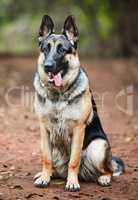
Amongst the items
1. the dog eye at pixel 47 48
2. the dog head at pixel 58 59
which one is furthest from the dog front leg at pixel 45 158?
the dog eye at pixel 47 48

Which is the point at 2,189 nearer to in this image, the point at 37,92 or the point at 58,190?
the point at 58,190

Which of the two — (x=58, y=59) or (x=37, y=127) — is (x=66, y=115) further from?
(x=37, y=127)

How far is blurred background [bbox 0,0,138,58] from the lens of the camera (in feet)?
71.7

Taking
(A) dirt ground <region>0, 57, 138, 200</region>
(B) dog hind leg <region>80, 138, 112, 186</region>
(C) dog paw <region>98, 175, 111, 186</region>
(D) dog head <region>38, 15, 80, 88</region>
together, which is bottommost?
(A) dirt ground <region>0, 57, 138, 200</region>

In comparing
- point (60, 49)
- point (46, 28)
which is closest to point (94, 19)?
point (46, 28)

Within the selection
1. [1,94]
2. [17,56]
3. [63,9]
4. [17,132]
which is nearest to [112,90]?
[1,94]

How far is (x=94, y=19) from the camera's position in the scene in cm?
2278

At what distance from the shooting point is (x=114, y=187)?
743 cm

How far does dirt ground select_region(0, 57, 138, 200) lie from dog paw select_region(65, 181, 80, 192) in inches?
2.6

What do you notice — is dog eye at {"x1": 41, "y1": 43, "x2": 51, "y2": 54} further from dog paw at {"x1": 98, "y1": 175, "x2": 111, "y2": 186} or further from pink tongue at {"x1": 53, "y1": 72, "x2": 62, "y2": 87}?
dog paw at {"x1": 98, "y1": 175, "x2": 111, "y2": 186}

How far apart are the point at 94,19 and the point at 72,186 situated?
52.8 feet

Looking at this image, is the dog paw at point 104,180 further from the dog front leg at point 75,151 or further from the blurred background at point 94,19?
the blurred background at point 94,19

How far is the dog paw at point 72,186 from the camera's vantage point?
7188 millimetres

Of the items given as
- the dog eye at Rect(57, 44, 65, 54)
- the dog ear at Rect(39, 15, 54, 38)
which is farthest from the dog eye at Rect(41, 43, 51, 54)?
the dog ear at Rect(39, 15, 54, 38)
